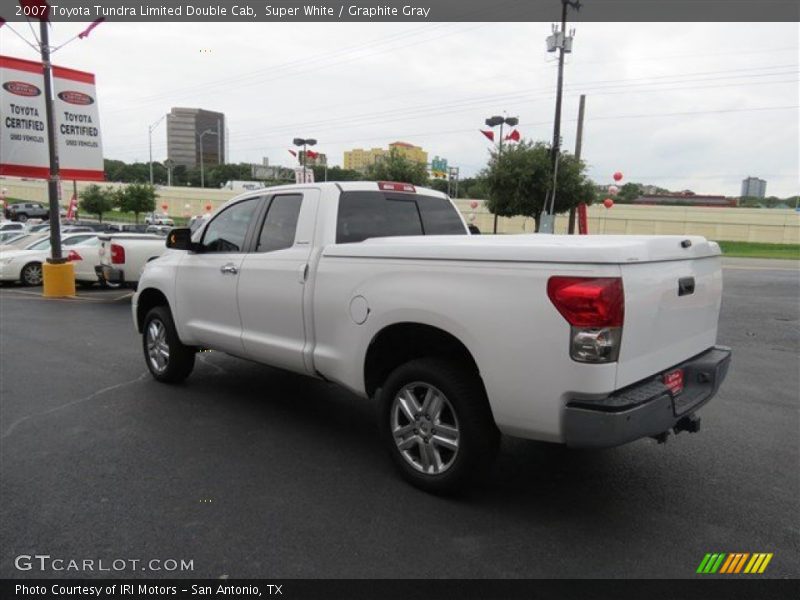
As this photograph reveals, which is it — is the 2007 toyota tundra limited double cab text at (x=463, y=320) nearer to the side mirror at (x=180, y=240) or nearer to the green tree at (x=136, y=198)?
the side mirror at (x=180, y=240)

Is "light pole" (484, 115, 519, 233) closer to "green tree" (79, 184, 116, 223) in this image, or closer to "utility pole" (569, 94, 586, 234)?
"utility pole" (569, 94, 586, 234)

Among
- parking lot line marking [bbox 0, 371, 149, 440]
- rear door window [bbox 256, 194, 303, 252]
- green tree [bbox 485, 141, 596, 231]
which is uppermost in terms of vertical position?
green tree [bbox 485, 141, 596, 231]

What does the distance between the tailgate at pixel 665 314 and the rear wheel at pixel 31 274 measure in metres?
17.1

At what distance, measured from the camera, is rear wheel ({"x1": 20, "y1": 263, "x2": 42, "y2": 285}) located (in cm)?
1584

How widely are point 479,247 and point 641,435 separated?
49.4 inches

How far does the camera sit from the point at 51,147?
13047 millimetres

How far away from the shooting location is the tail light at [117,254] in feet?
38.9

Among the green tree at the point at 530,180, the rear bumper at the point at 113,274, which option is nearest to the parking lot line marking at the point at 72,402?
the rear bumper at the point at 113,274

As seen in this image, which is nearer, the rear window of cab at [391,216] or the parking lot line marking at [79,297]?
the rear window of cab at [391,216]

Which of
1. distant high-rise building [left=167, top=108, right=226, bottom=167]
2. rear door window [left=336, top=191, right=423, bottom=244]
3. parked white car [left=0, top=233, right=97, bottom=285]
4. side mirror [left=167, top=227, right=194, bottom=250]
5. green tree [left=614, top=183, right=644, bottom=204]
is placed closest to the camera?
rear door window [left=336, top=191, right=423, bottom=244]

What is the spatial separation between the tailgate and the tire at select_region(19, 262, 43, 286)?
56.1ft

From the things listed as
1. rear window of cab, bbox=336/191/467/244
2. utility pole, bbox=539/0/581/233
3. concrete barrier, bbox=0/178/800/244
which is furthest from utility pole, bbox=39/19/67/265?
Answer: concrete barrier, bbox=0/178/800/244
